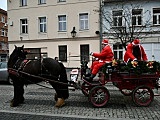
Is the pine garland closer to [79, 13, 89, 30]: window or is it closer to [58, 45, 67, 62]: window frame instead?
[79, 13, 89, 30]: window

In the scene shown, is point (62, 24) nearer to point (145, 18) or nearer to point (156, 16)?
point (145, 18)

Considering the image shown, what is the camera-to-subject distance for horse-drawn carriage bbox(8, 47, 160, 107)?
676cm

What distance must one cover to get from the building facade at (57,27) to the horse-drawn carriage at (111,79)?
46.8 ft

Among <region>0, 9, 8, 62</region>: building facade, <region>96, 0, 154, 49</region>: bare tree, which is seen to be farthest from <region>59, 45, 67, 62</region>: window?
<region>0, 9, 8, 62</region>: building facade

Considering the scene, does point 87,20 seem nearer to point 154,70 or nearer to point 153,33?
point 153,33

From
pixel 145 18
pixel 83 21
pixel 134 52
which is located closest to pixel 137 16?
pixel 145 18

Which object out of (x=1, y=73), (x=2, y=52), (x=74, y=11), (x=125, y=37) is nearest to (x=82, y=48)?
(x=74, y=11)

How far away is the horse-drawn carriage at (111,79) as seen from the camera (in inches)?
266

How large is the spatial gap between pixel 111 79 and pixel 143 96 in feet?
3.60

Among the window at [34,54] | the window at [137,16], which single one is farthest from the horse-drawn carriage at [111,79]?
the window at [137,16]

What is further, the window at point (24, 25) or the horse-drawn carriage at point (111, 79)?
the window at point (24, 25)

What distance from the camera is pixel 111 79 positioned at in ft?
22.7

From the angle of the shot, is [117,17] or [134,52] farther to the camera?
[117,17]

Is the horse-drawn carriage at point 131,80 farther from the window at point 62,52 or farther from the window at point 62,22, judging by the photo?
the window at point 62,22
